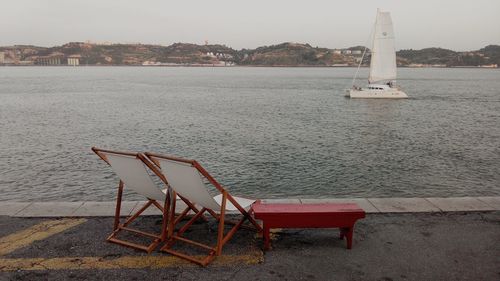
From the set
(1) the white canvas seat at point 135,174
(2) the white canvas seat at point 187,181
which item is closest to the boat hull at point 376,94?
(1) the white canvas seat at point 135,174

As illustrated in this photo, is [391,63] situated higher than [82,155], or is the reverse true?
[391,63]

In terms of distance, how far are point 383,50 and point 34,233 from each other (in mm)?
59547

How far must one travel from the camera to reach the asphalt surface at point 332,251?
4.77m

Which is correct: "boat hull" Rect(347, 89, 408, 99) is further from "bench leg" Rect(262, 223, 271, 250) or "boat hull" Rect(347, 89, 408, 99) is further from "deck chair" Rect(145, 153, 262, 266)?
"deck chair" Rect(145, 153, 262, 266)

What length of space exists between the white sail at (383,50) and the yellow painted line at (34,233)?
2270 inches

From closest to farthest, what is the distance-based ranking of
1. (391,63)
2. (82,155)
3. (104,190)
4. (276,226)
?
(276,226)
(104,190)
(82,155)
(391,63)

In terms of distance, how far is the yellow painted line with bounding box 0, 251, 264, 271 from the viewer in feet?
16.1

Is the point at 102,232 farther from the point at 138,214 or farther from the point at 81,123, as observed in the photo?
the point at 81,123

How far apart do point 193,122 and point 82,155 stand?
15395 mm

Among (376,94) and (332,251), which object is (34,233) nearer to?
(332,251)

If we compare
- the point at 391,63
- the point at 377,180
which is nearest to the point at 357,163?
the point at 377,180

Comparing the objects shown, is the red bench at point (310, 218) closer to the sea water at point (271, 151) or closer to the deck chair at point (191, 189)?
the deck chair at point (191, 189)

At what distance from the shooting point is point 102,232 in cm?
595

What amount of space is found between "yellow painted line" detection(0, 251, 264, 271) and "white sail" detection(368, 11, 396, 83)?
58.0 metres
